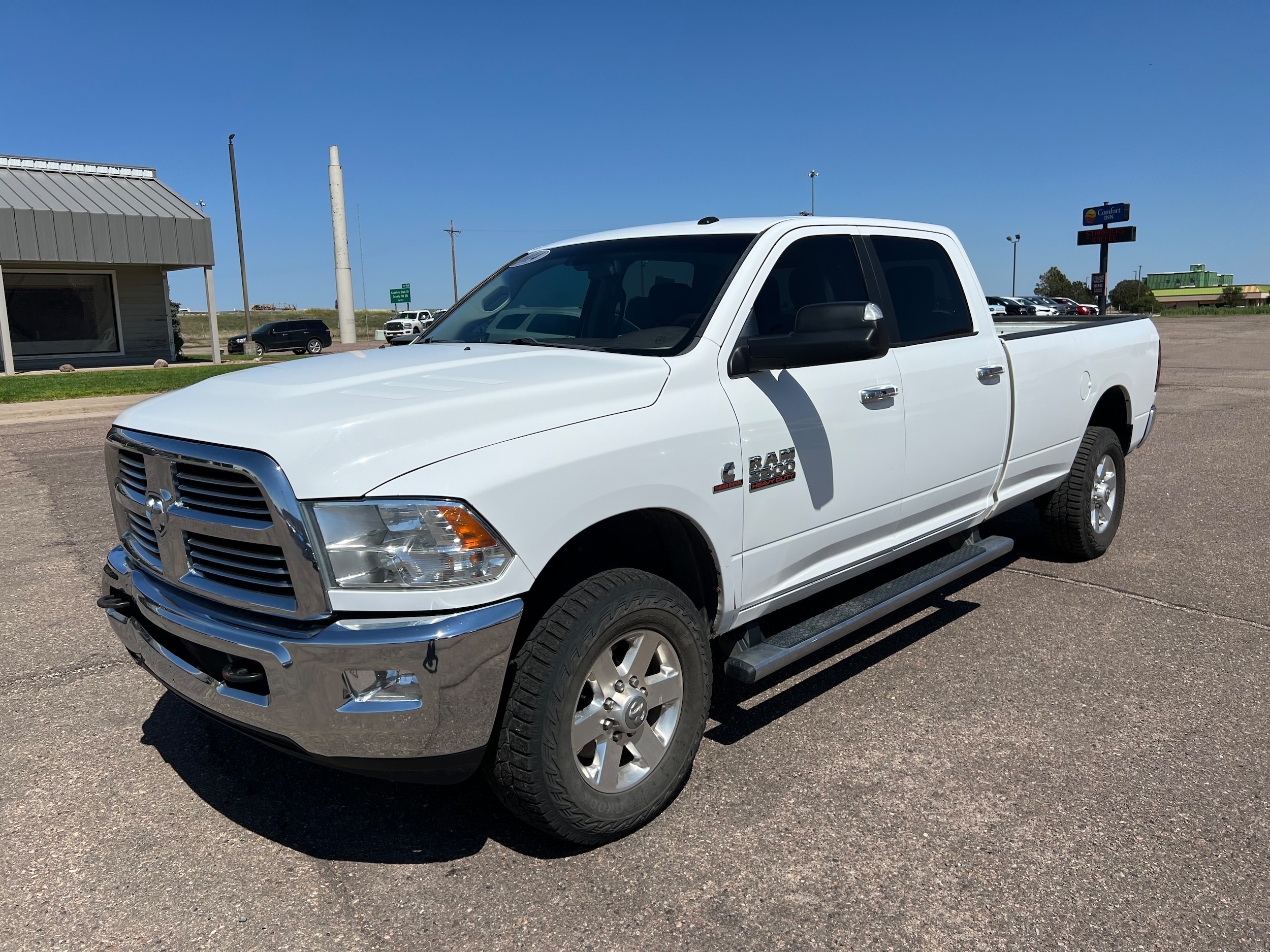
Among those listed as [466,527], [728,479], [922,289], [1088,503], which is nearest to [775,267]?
[728,479]

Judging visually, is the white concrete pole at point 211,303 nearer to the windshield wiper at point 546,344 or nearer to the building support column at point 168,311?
the building support column at point 168,311

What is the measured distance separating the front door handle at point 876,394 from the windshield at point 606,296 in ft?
2.44

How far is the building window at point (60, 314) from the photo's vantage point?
27406mm

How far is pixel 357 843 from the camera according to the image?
310 centimetres

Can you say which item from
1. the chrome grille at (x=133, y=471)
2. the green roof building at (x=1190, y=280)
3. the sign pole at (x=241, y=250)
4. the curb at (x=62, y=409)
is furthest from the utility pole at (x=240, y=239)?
the green roof building at (x=1190, y=280)

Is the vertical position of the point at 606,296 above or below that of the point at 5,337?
above

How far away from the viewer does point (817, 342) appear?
130 inches

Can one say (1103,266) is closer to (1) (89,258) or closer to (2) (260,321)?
→ (1) (89,258)

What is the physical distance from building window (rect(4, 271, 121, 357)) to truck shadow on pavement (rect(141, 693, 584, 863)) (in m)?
28.1

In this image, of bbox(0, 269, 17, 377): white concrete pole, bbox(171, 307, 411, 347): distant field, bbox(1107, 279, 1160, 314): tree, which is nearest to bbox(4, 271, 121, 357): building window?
bbox(0, 269, 17, 377): white concrete pole

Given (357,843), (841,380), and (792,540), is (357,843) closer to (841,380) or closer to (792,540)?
(792,540)

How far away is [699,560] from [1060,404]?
3.01 metres

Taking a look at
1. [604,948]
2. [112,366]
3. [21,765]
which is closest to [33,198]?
[112,366]

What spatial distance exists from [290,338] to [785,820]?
1673 inches
